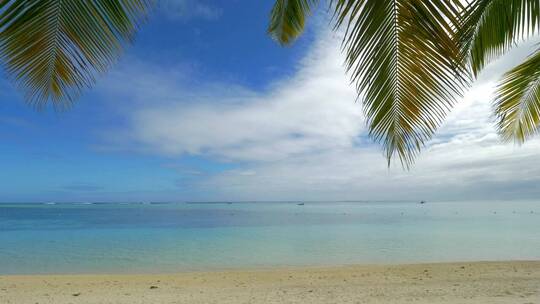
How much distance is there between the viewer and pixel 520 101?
5.25 meters

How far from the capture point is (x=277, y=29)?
6.04m

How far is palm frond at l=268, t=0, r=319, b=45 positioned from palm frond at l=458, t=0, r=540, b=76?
2124mm

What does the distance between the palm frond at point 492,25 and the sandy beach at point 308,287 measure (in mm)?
4896

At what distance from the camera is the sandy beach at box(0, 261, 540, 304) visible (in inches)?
295

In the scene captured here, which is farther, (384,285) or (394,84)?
(384,285)

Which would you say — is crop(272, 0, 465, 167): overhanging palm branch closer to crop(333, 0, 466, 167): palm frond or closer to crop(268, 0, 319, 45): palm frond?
crop(333, 0, 466, 167): palm frond

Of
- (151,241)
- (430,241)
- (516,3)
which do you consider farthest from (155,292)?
(430,241)

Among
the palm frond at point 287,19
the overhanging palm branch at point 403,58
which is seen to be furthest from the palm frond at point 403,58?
the palm frond at point 287,19

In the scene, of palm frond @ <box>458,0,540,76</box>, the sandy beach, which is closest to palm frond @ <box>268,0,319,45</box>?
palm frond @ <box>458,0,540,76</box>

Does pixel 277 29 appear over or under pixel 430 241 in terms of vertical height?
over

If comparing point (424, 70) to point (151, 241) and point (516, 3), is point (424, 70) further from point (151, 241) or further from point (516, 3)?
point (151, 241)

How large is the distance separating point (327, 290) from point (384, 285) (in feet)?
5.47

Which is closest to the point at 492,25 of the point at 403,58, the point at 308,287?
the point at 403,58

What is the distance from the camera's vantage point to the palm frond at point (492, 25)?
322 centimetres
